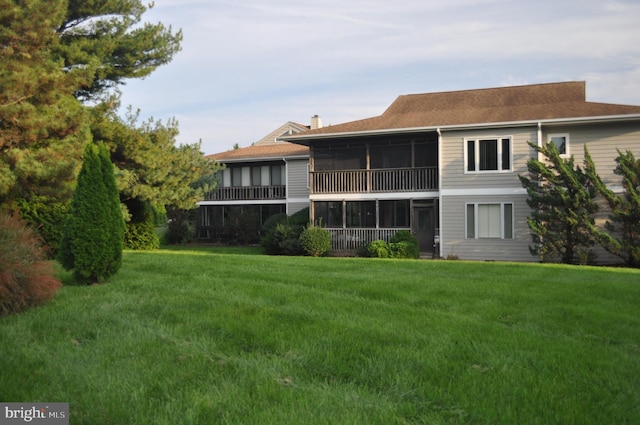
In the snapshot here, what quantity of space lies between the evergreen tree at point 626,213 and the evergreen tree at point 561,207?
47 centimetres

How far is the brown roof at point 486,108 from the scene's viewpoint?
21.6m

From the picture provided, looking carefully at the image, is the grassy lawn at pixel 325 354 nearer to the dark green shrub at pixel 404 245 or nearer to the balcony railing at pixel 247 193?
the dark green shrub at pixel 404 245

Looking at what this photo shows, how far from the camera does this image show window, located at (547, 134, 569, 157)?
2175 centimetres

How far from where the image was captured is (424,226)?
966 inches

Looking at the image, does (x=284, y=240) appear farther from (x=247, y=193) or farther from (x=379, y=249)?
(x=247, y=193)

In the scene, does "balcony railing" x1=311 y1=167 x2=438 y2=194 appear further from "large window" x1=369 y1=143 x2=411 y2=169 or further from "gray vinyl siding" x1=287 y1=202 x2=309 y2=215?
"gray vinyl siding" x1=287 y1=202 x2=309 y2=215

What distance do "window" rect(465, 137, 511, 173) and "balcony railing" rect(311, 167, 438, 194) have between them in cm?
162

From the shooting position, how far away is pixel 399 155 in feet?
83.6

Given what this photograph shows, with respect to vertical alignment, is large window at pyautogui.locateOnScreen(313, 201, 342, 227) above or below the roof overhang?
below

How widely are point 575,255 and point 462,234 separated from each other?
425 cm

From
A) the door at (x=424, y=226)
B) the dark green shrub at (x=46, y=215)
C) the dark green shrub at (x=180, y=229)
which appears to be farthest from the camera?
the dark green shrub at (x=180, y=229)

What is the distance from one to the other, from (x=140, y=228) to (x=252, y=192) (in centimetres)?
974

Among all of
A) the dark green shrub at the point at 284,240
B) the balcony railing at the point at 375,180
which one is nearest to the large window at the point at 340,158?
the balcony railing at the point at 375,180

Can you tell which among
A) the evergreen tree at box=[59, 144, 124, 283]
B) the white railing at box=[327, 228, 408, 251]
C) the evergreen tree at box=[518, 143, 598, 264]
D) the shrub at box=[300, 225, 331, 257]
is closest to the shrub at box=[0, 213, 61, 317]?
the evergreen tree at box=[59, 144, 124, 283]
